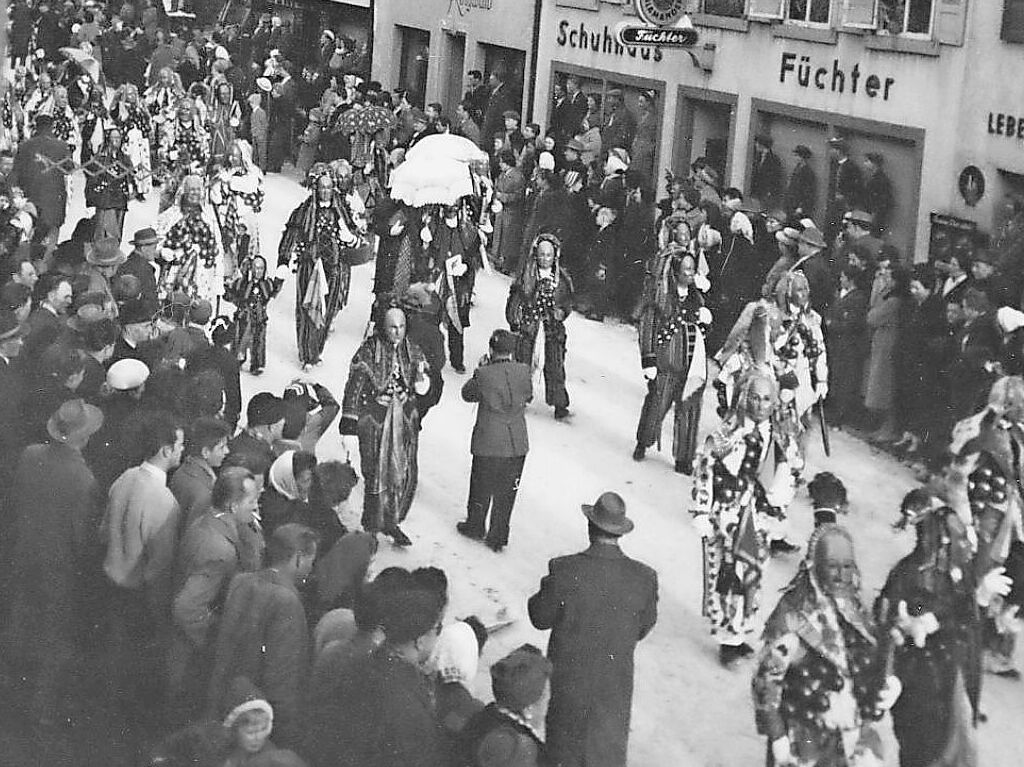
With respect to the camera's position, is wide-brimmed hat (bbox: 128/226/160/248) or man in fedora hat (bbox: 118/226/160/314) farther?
wide-brimmed hat (bbox: 128/226/160/248)

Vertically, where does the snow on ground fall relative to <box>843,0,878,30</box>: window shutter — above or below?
below

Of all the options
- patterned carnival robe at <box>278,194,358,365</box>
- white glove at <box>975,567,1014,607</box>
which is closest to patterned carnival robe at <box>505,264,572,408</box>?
patterned carnival robe at <box>278,194,358,365</box>

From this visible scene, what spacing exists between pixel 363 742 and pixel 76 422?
2.57 meters

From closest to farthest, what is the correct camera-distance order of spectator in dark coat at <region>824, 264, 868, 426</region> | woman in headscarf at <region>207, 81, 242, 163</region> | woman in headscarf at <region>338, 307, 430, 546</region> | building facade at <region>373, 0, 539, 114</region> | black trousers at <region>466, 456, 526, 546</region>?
woman in headscarf at <region>338, 307, 430, 546</region>, black trousers at <region>466, 456, 526, 546</region>, spectator in dark coat at <region>824, 264, 868, 426</region>, woman in headscarf at <region>207, 81, 242, 163</region>, building facade at <region>373, 0, 539, 114</region>

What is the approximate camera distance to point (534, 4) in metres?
24.0

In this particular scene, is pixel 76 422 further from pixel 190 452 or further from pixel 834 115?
pixel 834 115

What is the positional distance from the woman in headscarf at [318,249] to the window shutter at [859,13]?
568cm

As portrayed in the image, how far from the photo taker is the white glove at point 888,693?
7.07 metres

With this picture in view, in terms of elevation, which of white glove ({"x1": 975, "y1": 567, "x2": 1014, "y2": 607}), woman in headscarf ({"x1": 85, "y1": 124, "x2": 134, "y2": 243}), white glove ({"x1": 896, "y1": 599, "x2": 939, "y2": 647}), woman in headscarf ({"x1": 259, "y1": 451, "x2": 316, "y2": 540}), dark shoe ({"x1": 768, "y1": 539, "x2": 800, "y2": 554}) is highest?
woman in headscarf ({"x1": 85, "y1": 124, "x2": 134, "y2": 243})

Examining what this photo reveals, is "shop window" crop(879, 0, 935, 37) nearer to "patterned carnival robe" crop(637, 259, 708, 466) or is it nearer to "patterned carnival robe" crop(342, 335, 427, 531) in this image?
"patterned carnival robe" crop(637, 259, 708, 466)

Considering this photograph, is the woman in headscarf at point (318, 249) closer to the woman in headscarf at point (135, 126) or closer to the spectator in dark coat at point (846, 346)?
the spectator in dark coat at point (846, 346)

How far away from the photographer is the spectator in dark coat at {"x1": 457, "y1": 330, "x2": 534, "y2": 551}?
10.9 meters

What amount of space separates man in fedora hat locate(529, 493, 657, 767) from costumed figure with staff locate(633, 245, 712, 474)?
5.15 metres

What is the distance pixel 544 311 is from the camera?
45.1 ft
